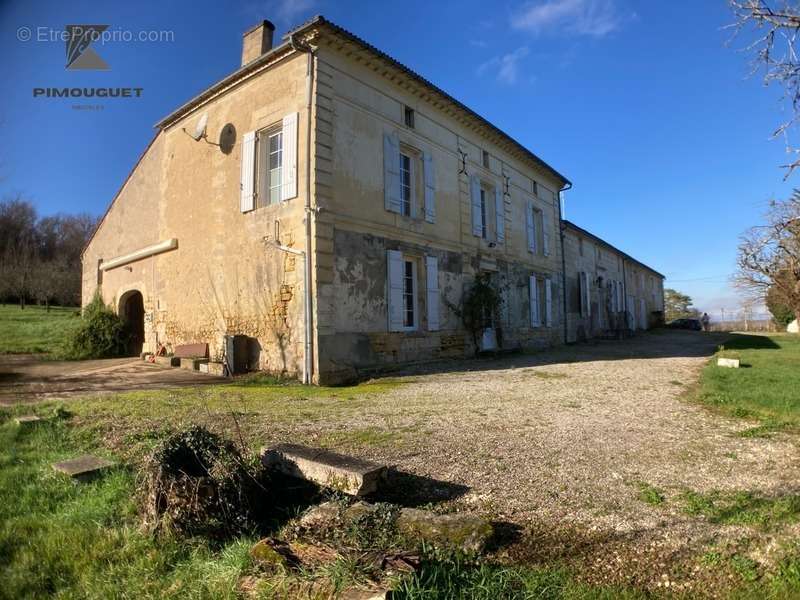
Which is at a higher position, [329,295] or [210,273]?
[210,273]

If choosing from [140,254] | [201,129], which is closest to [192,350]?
[140,254]

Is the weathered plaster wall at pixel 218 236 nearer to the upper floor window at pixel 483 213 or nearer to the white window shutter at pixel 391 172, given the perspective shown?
the white window shutter at pixel 391 172

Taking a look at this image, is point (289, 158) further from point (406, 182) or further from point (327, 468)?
point (327, 468)

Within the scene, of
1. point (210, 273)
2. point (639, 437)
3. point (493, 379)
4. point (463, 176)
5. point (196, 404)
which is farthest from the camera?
point (463, 176)

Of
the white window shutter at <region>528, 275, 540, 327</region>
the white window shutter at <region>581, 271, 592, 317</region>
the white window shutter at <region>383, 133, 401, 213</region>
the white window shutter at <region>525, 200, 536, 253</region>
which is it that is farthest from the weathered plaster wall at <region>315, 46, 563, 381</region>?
the white window shutter at <region>581, 271, 592, 317</region>

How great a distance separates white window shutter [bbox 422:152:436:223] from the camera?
1104cm

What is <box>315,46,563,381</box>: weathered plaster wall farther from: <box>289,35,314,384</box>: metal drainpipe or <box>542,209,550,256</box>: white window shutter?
<box>542,209,550,256</box>: white window shutter

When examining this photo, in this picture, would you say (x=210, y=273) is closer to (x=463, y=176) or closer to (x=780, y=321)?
(x=463, y=176)

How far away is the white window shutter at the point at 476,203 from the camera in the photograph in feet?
42.2

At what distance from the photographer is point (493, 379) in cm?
820

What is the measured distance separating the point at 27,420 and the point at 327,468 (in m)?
3.76

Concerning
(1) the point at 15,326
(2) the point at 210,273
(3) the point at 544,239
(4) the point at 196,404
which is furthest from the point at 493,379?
(1) the point at 15,326

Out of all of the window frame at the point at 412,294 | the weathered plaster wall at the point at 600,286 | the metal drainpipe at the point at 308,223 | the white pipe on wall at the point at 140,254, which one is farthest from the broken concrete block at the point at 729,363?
the white pipe on wall at the point at 140,254

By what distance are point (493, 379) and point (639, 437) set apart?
411cm
